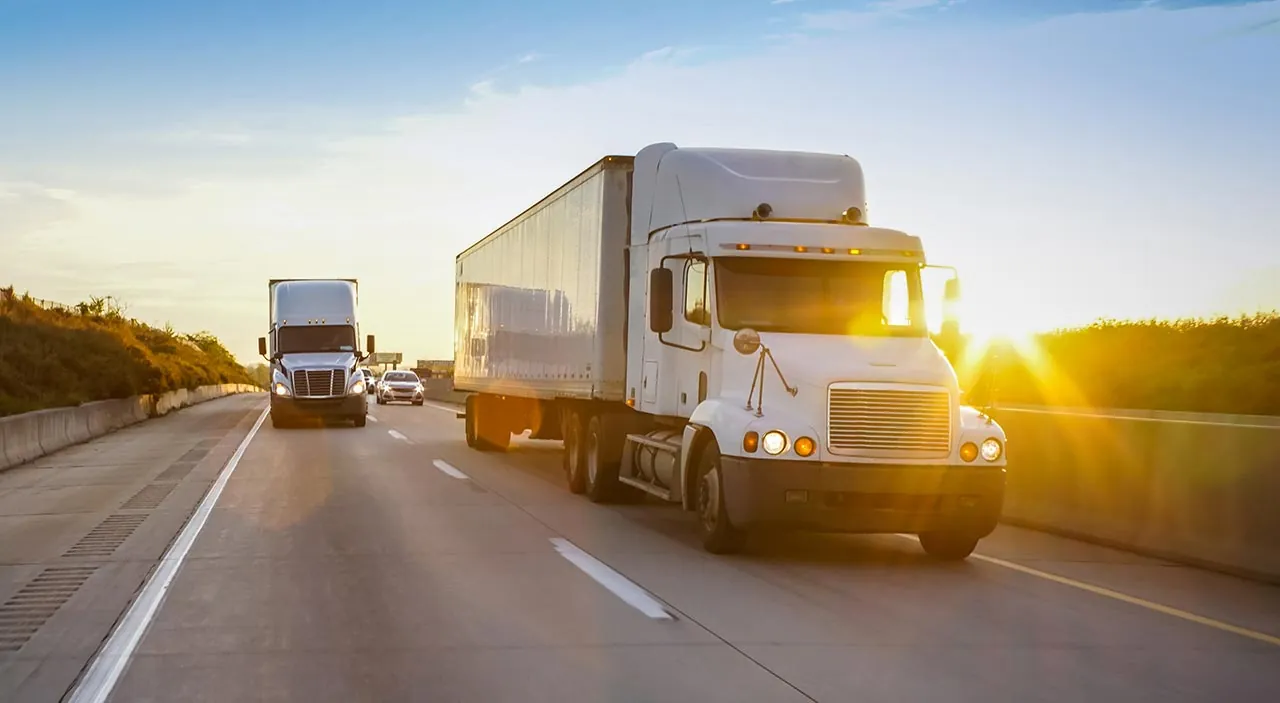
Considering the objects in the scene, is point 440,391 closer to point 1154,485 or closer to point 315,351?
Result: point 315,351

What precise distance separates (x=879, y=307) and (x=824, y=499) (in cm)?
223

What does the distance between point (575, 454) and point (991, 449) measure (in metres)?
6.71

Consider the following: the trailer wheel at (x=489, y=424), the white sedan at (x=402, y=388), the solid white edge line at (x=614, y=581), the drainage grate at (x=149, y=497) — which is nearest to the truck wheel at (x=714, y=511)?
the solid white edge line at (x=614, y=581)

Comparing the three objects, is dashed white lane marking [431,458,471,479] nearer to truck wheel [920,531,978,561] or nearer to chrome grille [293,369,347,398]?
truck wheel [920,531,978,561]

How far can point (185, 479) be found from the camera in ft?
57.0

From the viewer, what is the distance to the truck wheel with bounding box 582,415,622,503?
47.2ft

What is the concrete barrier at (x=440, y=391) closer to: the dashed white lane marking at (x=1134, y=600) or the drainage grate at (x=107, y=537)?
the drainage grate at (x=107, y=537)

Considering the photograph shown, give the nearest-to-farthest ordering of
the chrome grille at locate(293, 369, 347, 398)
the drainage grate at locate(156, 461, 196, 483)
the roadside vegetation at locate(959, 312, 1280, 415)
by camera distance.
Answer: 1. the drainage grate at locate(156, 461, 196, 483)
2. the chrome grille at locate(293, 369, 347, 398)
3. the roadside vegetation at locate(959, 312, 1280, 415)

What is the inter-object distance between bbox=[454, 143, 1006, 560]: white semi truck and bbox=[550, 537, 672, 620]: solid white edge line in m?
1.13

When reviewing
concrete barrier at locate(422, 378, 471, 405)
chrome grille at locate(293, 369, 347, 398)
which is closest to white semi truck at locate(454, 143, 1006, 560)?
chrome grille at locate(293, 369, 347, 398)

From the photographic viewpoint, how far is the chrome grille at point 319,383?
101 ft

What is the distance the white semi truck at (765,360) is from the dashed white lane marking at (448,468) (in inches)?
109

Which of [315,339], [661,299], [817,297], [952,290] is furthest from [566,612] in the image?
[315,339]

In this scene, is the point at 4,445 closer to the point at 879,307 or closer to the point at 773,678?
the point at 879,307
